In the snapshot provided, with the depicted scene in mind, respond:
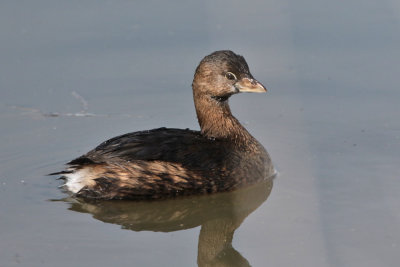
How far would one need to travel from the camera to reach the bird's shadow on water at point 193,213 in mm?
6965

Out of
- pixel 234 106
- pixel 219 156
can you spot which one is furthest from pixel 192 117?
pixel 219 156

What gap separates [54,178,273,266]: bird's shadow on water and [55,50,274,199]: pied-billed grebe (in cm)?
8

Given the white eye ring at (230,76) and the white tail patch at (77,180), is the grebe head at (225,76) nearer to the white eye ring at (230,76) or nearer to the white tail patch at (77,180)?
the white eye ring at (230,76)

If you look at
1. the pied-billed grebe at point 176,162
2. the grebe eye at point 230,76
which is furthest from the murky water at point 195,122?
the grebe eye at point 230,76

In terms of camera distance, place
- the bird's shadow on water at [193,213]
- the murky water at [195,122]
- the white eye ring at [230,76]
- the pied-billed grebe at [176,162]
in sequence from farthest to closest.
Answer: the white eye ring at [230,76], the pied-billed grebe at [176,162], the bird's shadow on water at [193,213], the murky water at [195,122]

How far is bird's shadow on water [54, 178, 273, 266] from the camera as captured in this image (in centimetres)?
696

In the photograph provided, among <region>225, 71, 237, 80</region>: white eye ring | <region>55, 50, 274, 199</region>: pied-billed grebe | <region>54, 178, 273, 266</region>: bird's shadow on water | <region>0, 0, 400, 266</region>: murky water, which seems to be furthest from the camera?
<region>225, 71, 237, 80</region>: white eye ring

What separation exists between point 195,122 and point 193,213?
1.78 meters

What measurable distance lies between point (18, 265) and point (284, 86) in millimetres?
4270

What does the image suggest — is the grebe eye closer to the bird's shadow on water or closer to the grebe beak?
the grebe beak

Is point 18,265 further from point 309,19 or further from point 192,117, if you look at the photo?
point 309,19

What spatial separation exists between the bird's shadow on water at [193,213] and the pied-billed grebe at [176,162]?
0.27 feet

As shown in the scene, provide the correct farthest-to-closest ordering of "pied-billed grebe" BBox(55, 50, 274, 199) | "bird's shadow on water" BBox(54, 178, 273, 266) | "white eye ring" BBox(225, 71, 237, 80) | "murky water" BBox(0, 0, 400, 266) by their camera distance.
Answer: "white eye ring" BBox(225, 71, 237, 80)
"pied-billed grebe" BBox(55, 50, 274, 199)
"bird's shadow on water" BBox(54, 178, 273, 266)
"murky water" BBox(0, 0, 400, 266)

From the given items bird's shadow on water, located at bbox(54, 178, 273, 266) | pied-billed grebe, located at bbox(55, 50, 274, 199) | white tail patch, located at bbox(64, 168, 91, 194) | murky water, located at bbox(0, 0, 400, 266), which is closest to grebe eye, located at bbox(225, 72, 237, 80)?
pied-billed grebe, located at bbox(55, 50, 274, 199)
